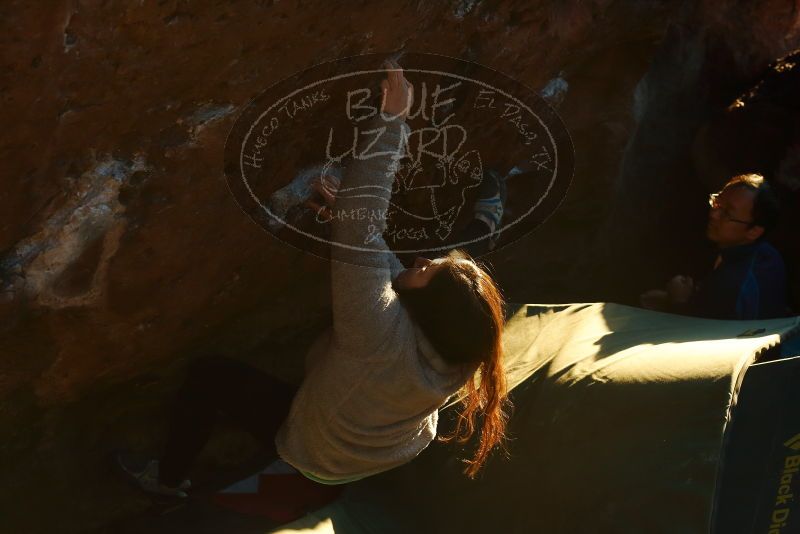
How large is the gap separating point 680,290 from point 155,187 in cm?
216

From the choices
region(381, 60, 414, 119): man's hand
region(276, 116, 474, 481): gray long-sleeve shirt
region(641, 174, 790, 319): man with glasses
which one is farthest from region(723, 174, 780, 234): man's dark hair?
region(381, 60, 414, 119): man's hand

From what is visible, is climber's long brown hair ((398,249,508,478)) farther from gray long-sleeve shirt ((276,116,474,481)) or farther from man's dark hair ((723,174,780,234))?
man's dark hair ((723,174,780,234))

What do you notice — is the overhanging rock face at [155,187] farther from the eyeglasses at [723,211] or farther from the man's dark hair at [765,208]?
the man's dark hair at [765,208]

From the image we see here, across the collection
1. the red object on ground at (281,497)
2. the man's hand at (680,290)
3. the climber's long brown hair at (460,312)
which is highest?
the climber's long brown hair at (460,312)

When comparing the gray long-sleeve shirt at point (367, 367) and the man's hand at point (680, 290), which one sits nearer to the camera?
the gray long-sleeve shirt at point (367, 367)

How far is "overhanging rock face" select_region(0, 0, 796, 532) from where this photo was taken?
2148 mm

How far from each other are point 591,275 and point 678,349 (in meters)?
1.67

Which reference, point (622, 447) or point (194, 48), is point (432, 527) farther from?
point (194, 48)

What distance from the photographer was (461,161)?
3375mm

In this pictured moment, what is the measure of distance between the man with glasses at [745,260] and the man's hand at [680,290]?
25cm

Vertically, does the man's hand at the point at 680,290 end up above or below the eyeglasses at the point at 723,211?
below

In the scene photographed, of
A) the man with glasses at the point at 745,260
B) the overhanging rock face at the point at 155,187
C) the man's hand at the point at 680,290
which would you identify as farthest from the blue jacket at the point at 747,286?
the overhanging rock face at the point at 155,187
